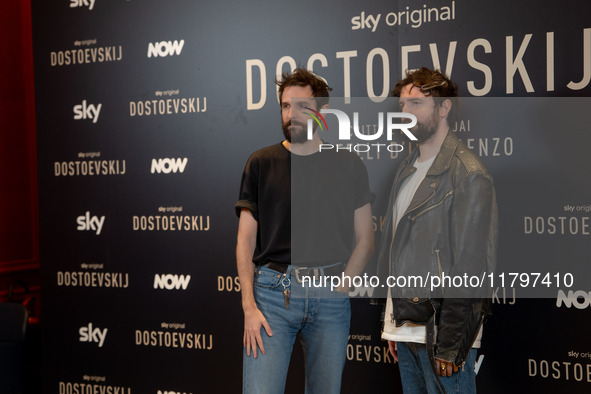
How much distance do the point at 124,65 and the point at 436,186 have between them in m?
2.33

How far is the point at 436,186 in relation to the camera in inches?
81.0

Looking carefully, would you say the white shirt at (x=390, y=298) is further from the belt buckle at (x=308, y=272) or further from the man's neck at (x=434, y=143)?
the belt buckle at (x=308, y=272)

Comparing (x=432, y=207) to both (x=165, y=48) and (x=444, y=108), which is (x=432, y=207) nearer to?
(x=444, y=108)

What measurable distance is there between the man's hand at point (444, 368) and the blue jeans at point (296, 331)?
48 cm

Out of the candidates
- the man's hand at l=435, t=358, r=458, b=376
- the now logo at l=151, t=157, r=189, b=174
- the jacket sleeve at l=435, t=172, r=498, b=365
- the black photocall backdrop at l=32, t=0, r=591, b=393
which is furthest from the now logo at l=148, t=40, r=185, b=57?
the man's hand at l=435, t=358, r=458, b=376

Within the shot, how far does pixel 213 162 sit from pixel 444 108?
1.61 meters

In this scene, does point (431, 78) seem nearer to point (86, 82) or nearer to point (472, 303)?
point (472, 303)

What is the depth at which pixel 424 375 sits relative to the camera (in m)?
2.05

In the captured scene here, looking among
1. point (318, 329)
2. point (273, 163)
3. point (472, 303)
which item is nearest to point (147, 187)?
point (273, 163)

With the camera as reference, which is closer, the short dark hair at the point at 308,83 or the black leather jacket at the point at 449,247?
the black leather jacket at the point at 449,247

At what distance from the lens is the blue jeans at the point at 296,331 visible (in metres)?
2.32

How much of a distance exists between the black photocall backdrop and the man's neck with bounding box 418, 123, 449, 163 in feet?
2.37

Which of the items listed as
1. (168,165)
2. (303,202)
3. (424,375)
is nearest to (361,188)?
(303,202)

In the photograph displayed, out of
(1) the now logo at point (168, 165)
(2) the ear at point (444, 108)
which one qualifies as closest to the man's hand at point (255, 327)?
(2) the ear at point (444, 108)
